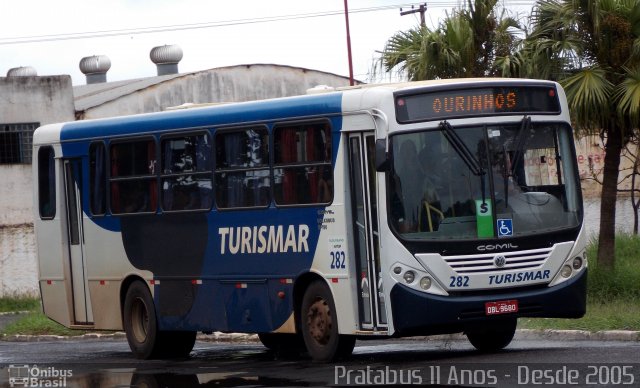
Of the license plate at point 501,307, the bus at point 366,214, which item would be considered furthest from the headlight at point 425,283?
the license plate at point 501,307

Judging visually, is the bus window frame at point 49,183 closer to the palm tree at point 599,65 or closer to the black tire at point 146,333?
the black tire at point 146,333

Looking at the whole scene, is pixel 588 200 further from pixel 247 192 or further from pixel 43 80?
pixel 247 192

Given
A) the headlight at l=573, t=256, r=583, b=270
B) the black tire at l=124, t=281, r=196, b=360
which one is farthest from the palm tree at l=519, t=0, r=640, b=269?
the black tire at l=124, t=281, r=196, b=360

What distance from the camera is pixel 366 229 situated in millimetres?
14555

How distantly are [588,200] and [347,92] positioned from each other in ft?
70.5

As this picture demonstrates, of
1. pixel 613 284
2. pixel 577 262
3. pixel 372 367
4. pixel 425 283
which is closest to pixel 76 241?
pixel 372 367

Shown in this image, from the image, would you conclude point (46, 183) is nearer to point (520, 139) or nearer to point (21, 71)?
point (520, 139)

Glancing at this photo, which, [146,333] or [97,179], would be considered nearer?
[146,333]

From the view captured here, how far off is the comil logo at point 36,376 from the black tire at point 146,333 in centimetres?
154

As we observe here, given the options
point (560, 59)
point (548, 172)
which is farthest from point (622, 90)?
point (548, 172)

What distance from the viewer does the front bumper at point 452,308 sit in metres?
14.0

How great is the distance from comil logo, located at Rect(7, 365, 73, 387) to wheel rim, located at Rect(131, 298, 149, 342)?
61.4 inches

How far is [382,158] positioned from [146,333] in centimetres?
567

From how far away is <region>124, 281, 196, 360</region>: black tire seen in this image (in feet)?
59.5
